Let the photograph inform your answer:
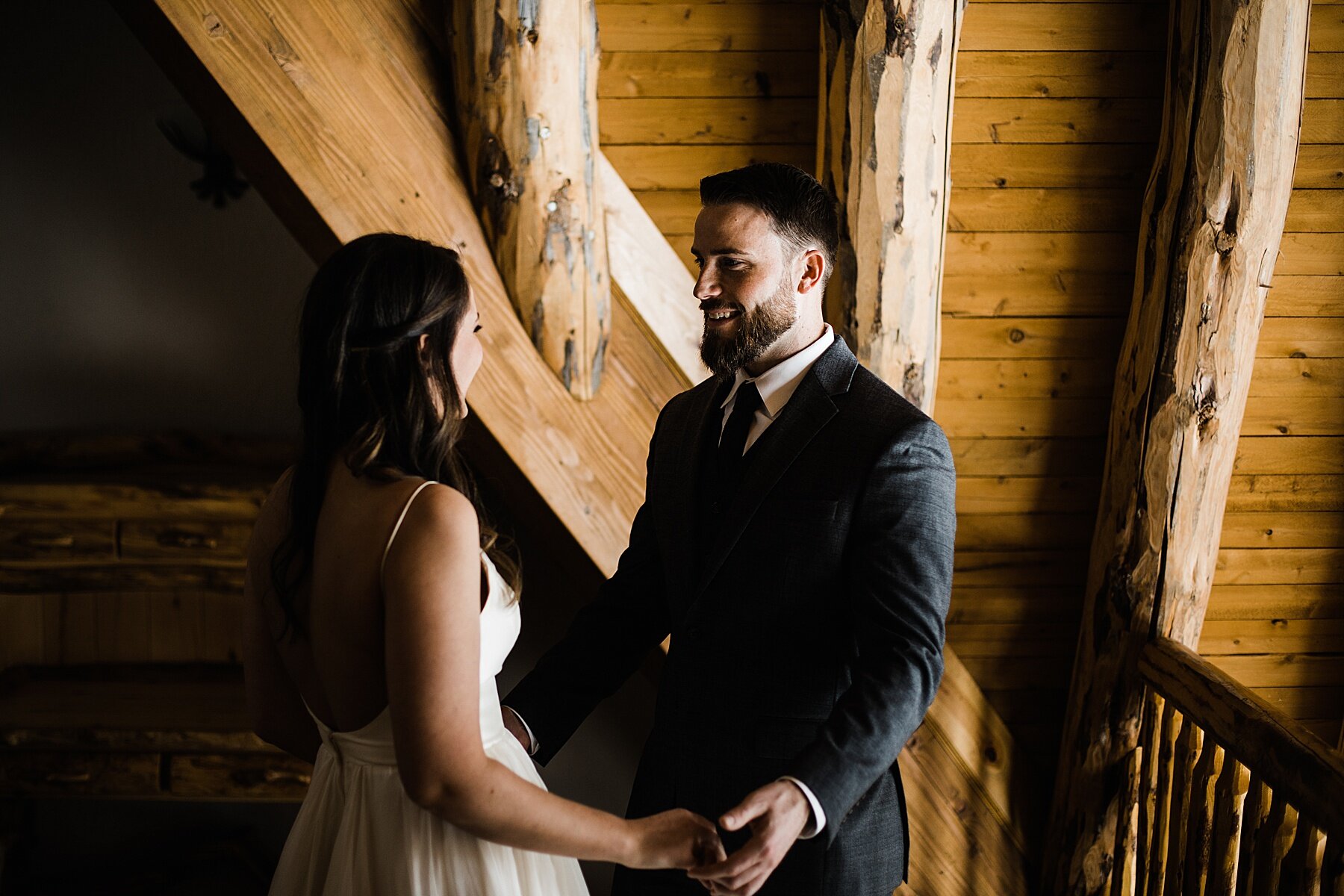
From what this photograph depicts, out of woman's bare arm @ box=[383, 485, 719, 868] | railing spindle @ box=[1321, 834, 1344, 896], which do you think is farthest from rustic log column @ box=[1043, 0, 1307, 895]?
woman's bare arm @ box=[383, 485, 719, 868]

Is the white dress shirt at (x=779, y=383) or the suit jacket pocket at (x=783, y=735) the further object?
the white dress shirt at (x=779, y=383)

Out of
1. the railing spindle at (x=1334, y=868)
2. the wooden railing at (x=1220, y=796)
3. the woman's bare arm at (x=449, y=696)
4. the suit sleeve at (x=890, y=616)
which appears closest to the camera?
the woman's bare arm at (x=449, y=696)

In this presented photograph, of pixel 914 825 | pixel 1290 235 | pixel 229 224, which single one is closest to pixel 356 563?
pixel 914 825

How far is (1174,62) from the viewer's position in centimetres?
212

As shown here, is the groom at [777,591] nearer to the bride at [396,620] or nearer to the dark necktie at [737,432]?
the dark necktie at [737,432]

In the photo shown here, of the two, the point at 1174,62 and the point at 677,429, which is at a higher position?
the point at 1174,62

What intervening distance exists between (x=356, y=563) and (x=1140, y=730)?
2.02 metres

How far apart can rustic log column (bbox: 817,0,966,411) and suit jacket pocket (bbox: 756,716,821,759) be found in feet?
2.96

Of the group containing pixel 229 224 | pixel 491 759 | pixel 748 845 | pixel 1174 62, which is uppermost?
pixel 1174 62

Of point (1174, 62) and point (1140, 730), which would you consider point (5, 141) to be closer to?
point (1174, 62)

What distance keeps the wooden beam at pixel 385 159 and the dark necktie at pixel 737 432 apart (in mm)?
491

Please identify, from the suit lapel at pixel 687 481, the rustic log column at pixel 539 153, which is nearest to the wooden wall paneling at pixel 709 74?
the rustic log column at pixel 539 153

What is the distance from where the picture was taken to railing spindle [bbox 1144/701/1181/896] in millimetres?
2139

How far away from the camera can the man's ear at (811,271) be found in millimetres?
1561
